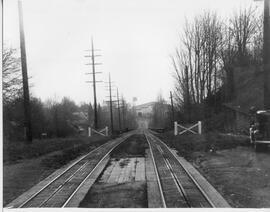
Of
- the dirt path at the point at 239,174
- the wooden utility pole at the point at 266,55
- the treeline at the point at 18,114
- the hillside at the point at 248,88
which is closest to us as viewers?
the dirt path at the point at 239,174

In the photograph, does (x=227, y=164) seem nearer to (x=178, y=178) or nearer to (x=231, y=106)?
(x=178, y=178)

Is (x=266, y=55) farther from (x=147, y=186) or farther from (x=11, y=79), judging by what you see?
(x=11, y=79)

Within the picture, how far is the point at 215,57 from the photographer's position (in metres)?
29.0

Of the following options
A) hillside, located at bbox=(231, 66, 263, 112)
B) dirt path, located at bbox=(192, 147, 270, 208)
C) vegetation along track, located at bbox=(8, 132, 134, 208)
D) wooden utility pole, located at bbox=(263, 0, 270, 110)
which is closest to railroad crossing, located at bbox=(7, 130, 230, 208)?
vegetation along track, located at bbox=(8, 132, 134, 208)

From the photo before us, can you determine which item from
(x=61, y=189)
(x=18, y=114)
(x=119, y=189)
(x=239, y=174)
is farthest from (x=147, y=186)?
(x=18, y=114)

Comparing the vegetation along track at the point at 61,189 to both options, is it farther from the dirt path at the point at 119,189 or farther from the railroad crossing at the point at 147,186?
the dirt path at the point at 119,189

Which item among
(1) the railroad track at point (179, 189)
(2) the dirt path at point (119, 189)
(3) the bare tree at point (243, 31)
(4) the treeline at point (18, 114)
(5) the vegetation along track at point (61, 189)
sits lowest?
(1) the railroad track at point (179, 189)

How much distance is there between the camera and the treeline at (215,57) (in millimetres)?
26203

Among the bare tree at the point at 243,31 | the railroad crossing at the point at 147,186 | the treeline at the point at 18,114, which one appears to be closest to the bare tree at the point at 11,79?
the treeline at the point at 18,114

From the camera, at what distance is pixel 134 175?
33.9 feet

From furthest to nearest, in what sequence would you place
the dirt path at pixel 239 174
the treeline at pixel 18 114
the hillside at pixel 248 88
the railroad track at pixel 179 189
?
the hillside at pixel 248 88 < the treeline at pixel 18 114 < the dirt path at pixel 239 174 < the railroad track at pixel 179 189

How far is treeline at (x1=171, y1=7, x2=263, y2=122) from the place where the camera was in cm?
2620

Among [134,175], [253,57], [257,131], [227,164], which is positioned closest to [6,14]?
[134,175]

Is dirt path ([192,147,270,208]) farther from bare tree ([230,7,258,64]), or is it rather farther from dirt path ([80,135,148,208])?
bare tree ([230,7,258,64])
